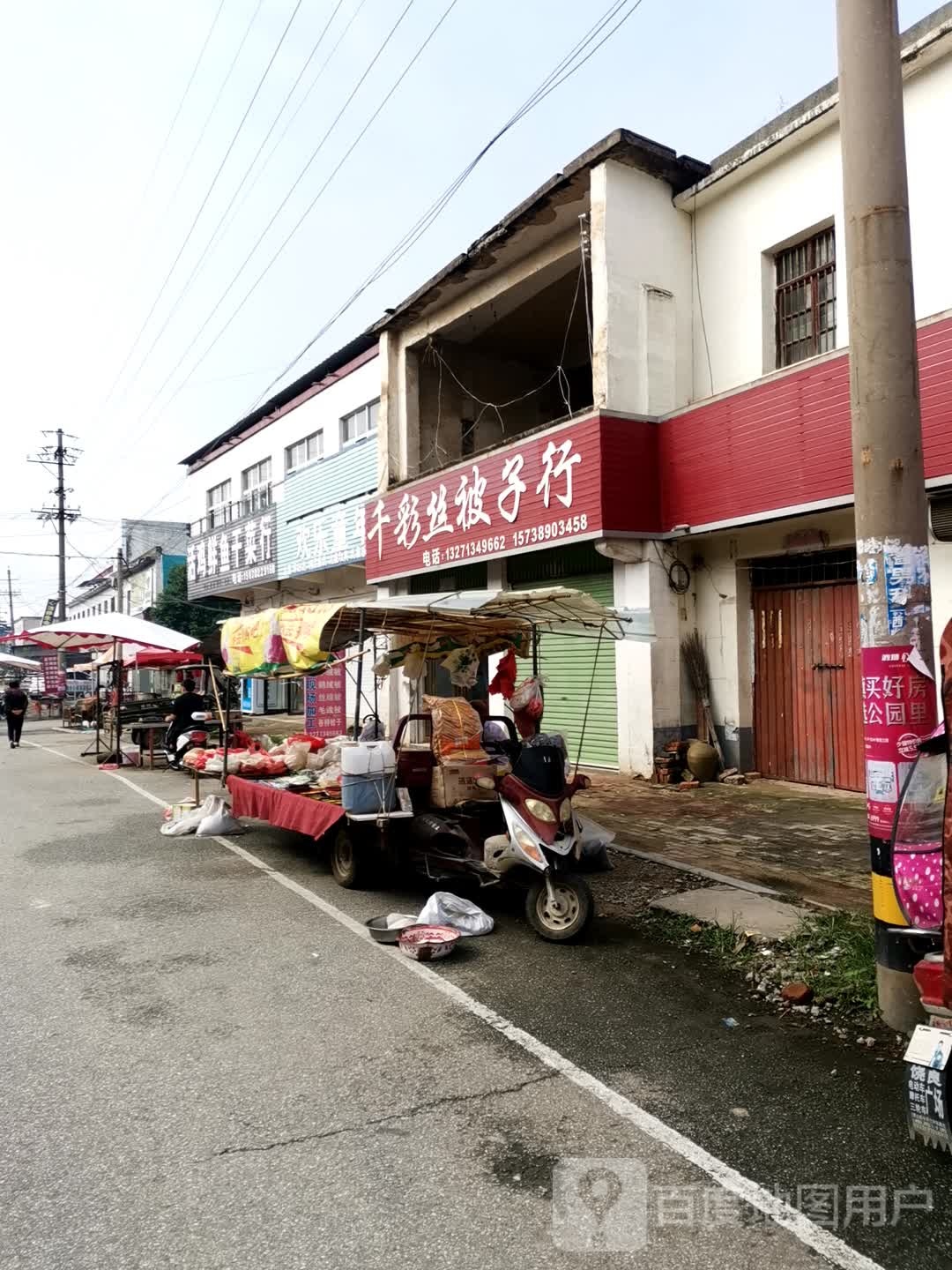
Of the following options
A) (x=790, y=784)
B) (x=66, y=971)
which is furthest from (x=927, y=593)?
(x=790, y=784)

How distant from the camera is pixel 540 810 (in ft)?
18.2

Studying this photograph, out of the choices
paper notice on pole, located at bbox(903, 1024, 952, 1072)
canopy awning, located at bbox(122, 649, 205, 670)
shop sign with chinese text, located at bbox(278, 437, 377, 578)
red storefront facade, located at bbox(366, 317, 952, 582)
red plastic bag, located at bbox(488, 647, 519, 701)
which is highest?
shop sign with chinese text, located at bbox(278, 437, 377, 578)

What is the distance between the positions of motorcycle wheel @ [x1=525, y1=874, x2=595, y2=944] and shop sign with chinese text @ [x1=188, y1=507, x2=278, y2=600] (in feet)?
63.4

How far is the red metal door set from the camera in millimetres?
10188

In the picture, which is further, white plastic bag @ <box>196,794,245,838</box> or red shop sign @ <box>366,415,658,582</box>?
red shop sign @ <box>366,415,658,582</box>

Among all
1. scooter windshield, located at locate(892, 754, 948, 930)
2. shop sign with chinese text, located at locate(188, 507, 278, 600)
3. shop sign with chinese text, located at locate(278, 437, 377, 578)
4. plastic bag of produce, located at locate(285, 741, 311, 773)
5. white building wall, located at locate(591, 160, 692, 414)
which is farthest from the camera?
shop sign with chinese text, located at locate(188, 507, 278, 600)

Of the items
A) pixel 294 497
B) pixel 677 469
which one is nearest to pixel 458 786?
pixel 677 469

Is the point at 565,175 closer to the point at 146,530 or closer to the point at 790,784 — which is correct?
the point at 790,784

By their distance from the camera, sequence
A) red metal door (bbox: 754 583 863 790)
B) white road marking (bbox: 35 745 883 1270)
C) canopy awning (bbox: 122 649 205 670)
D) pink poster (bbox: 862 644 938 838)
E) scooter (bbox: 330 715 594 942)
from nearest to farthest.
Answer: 1. white road marking (bbox: 35 745 883 1270)
2. pink poster (bbox: 862 644 938 838)
3. scooter (bbox: 330 715 594 942)
4. red metal door (bbox: 754 583 863 790)
5. canopy awning (bbox: 122 649 205 670)

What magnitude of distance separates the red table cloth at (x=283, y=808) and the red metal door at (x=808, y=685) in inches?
261

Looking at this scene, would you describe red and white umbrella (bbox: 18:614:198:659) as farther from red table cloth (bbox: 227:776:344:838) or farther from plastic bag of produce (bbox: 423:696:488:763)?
plastic bag of produce (bbox: 423:696:488:763)

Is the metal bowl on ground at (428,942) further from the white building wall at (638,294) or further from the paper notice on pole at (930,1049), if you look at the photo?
the white building wall at (638,294)

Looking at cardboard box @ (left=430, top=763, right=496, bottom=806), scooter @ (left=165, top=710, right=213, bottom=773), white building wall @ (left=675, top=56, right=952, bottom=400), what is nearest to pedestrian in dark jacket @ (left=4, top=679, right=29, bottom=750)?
scooter @ (left=165, top=710, right=213, bottom=773)

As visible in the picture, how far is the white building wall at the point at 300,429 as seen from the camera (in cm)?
2002
